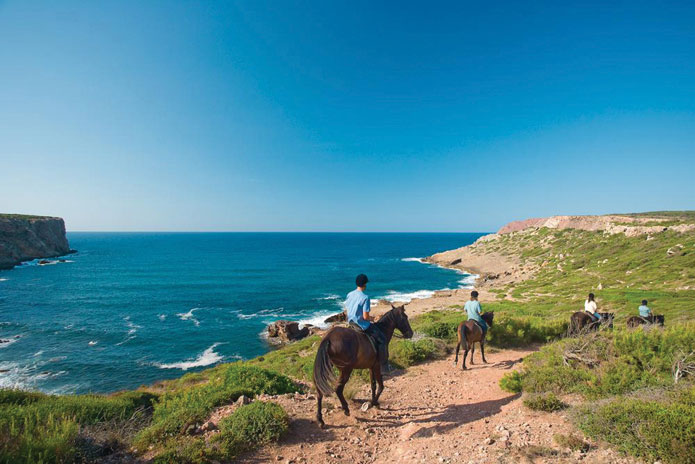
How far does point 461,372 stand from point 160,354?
1093 inches

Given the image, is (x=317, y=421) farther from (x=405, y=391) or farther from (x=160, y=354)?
(x=160, y=354)

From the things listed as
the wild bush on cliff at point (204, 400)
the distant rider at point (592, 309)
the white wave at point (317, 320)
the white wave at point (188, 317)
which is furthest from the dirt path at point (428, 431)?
the white wave at point (188, 317)

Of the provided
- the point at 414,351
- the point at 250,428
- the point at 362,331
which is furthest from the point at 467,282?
the point at 250,428

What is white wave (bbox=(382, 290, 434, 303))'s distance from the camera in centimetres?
4359

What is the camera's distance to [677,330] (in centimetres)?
845

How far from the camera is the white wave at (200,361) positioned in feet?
80.7

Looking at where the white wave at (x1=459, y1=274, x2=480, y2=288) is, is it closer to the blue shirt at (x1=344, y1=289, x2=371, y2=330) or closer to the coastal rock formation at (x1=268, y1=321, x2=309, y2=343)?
the coastal rock formation at (x1=268, y1=321, x2=309, y2=343)

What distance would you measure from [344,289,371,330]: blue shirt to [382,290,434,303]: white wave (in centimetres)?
3627

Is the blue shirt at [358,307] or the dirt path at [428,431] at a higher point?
the blue shirt at [358,307]

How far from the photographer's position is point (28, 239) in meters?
89.9

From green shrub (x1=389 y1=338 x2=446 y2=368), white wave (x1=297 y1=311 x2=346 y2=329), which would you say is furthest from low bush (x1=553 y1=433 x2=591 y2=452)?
white wave (x1=297 y1=311 x2=346 y2=329)

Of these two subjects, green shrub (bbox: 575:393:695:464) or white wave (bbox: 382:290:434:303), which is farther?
white wave (bbox: 382:290:434:303)

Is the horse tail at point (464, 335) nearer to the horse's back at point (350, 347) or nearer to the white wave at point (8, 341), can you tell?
the horse's back at point (350, 347)

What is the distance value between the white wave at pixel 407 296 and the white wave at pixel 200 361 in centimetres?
2470
